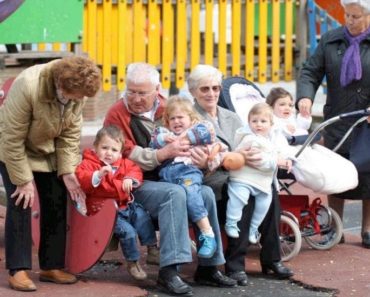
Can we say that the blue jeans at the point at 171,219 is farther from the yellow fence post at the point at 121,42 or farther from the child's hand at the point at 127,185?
the yellow fence post at the point at 121,42

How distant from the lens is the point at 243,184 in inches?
291

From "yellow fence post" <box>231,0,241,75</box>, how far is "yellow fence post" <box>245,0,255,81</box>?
0.10 meters

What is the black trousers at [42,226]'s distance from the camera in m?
6.97

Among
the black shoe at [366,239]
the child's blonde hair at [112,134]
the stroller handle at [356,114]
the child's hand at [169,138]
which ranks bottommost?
the black shoe at [366,239]

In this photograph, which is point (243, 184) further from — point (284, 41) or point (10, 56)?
point (284, 41)

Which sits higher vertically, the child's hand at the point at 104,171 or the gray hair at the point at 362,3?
the gray hair at the point at 362,3

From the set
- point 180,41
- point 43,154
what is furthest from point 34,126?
point 180,41

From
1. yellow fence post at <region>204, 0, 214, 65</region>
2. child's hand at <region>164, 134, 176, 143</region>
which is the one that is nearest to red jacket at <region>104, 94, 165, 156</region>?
child's hand at <region>164, 134, 176, 143</region>

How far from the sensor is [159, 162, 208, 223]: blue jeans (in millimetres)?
7086

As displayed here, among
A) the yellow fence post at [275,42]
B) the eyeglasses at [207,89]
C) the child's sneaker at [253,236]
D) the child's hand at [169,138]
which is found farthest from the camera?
the yellow fence post at [275,42]

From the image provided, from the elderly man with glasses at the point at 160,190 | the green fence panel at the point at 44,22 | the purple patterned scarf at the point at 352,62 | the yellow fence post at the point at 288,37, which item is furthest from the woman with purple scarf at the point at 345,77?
the yellow fence post at the point at 288,37


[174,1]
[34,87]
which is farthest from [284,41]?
[34,87]

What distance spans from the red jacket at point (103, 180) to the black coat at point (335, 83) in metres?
1.89

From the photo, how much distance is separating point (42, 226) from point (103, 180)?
1.71 ft
